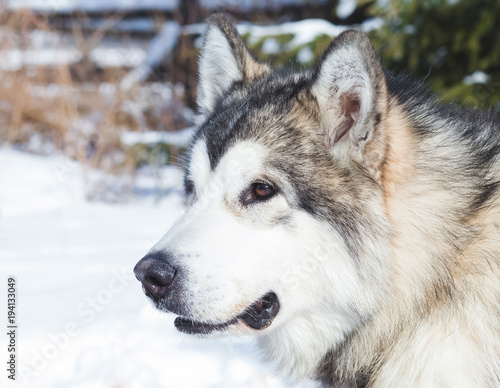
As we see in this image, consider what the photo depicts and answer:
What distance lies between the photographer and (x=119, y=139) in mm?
7500

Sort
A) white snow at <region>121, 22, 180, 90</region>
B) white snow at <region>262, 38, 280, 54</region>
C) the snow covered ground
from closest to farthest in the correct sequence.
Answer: the snow covered ground, white snow at <region>262, 38, 280, 54</region>, white snow at <region>121, 22, 180, 90</region>

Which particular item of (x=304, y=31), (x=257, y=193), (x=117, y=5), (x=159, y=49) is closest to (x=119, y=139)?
(x=159, y=49)

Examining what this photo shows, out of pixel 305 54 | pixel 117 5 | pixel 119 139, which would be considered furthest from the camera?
pixel 117 5

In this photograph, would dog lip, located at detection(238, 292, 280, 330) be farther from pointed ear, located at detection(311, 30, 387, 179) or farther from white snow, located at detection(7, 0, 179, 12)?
white snow, located at detection(7, 0, 179, 12)

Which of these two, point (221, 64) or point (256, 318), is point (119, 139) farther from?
point (256, 318)

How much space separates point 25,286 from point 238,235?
2246 millimetres

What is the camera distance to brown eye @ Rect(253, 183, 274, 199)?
2035 mm

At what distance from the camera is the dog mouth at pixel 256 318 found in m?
2.00

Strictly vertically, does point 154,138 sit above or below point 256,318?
below

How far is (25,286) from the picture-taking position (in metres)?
3.55

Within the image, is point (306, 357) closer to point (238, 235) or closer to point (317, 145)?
point (238, 235)

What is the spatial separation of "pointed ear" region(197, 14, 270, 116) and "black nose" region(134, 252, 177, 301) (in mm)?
1226

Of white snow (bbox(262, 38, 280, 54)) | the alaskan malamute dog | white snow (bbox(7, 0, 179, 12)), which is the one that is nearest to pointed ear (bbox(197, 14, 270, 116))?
the alaskan malamute dog

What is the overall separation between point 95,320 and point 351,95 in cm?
207
